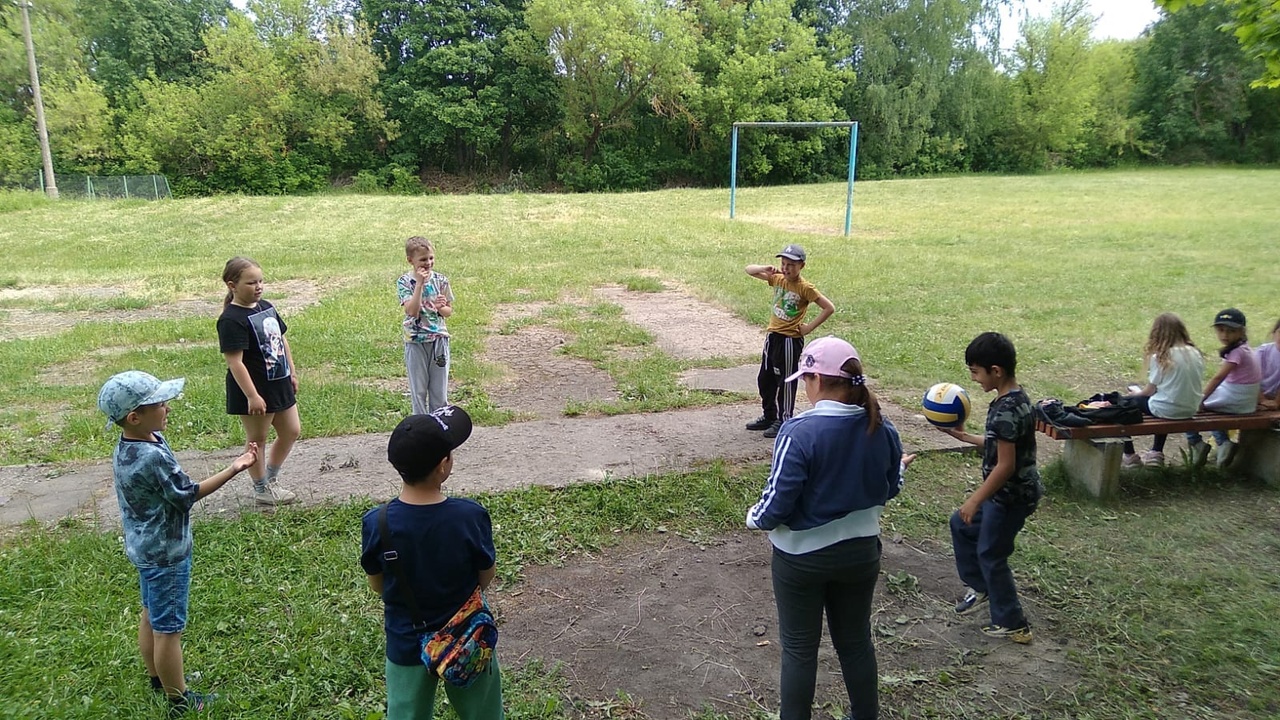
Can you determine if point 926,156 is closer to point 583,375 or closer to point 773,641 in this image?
point 583,375

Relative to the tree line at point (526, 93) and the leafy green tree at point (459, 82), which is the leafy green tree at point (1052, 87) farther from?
the leafy green tree at point (459, 82)

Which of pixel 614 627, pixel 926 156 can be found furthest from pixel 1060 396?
pixel 926 156

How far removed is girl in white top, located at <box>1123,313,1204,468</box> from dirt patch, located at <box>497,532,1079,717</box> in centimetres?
218

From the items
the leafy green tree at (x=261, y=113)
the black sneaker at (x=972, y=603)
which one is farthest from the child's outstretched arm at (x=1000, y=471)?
the leafy green tree at (x=261, y=113)

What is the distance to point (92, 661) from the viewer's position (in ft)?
11.5

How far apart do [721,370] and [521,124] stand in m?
41.9

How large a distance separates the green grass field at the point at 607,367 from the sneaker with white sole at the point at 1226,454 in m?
0.25

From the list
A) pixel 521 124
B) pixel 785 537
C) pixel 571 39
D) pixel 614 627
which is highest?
pixel 571 39

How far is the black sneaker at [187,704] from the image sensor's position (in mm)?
3188

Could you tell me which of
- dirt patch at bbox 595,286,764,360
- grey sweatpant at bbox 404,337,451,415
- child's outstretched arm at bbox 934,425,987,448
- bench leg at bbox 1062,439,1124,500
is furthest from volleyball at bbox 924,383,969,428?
dirt patch at bbox 595,286,764,360

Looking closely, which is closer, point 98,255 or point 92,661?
point 92,661

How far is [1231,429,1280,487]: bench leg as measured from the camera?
217 inches

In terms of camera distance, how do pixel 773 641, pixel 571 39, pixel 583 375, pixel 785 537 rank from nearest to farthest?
pixel 785 537
pixel 773 641
pixel 583 375
pixel 571 39

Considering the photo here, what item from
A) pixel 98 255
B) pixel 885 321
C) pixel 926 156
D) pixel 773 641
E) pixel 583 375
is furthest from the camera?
pixel 926 156
